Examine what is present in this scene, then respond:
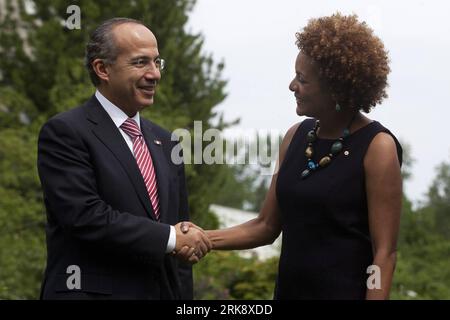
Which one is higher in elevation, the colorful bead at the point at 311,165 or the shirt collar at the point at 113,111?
the shirt collar at the point at 113,111

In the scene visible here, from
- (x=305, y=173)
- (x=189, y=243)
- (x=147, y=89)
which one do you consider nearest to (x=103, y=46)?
(x=147, y=89)

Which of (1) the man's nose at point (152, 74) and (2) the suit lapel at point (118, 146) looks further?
(1) the man's nose at point (152, 74)

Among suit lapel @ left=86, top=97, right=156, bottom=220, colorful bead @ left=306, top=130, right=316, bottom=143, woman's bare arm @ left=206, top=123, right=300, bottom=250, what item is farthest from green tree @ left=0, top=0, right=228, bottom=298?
colorful bead @ left=306, top=130, right=316, bottom=143

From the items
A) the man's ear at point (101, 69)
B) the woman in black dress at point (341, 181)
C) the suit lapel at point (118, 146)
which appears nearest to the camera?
the woman in black dress at point (341, 181)

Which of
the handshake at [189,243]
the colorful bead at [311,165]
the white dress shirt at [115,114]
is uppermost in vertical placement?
the white dress shirt at [115,114]

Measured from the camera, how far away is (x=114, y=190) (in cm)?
499

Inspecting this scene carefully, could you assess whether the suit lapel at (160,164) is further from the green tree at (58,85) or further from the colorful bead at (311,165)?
the green tree at (58,85)

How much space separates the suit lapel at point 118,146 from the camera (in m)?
5.06

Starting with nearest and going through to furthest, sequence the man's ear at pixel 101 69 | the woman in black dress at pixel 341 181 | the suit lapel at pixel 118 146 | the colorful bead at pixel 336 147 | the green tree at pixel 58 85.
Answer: the woman in black dress at pixel 341 181, the colorful bead at pixel 336 147, the suit lapel at pixel 118 146, the man's ear at pixel 101 69, the green tree at pixel 58 85

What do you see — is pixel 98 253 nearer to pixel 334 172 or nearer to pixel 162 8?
pixel 334 172

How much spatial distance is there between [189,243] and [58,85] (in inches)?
402

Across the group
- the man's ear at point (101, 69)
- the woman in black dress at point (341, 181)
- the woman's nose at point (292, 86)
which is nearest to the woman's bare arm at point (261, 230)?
the woman in black dress at point (341, 181)

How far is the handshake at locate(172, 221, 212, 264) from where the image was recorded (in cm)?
523
